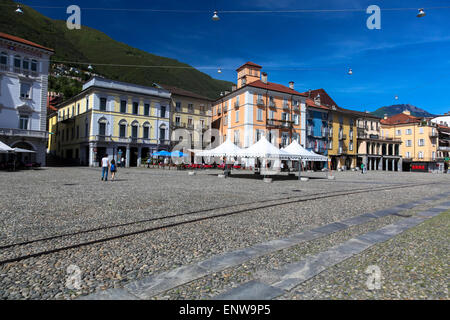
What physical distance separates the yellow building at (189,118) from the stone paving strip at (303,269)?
41.4m

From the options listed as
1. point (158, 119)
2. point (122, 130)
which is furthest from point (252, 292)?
point (158, 119)

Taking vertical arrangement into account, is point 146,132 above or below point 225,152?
above

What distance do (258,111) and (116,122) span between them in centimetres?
2078

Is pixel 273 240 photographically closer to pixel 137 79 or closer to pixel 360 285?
pixel 360 285

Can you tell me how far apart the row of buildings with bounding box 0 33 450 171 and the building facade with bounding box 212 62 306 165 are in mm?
151

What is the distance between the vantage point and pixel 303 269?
345 centimetres

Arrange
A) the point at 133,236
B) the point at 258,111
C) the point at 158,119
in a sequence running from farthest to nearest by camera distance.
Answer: the point at 158,119 → the point at 258,111 → the point at 133,236

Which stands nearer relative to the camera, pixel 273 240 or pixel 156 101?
pixel 273 240

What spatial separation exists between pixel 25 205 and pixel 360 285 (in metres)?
8.04

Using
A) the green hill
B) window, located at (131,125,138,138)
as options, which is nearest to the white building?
window, located at (131,125,138,138)

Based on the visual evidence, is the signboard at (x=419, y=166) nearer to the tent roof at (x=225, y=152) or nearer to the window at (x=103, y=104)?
the tent roof at (x=225, y=152)

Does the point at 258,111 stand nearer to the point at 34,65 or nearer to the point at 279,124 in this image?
the point at 279,124
